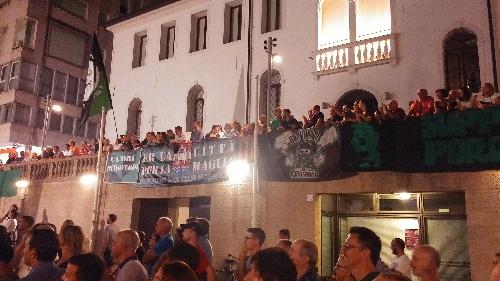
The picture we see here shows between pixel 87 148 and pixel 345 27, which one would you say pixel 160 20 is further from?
pixel 345 27

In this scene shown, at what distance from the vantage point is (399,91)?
14.8 m

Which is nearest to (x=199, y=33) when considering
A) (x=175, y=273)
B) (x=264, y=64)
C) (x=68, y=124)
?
(x=264, y=64)

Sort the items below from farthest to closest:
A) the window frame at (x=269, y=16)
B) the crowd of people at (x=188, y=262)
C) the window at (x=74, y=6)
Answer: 1. the window at (x=74, y=6)
2. the window frame at (x=269, y=16)
3. the crowd of people at (x=188, y=262)

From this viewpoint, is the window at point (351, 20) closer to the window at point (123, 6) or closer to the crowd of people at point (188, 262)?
the crowd of people at point (188, 262)

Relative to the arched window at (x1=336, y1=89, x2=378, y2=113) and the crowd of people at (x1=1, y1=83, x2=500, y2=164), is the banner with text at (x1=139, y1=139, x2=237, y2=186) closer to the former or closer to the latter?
the crowd of people at (x1=1, y1=83, x2=500, y2=164)

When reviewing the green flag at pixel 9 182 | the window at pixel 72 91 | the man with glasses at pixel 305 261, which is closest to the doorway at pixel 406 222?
the man with glasses at pixel 305 261

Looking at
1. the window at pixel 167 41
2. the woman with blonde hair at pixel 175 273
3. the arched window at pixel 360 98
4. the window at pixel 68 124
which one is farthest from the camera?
the window at pixel 68 124

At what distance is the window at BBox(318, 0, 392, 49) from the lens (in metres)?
15.8

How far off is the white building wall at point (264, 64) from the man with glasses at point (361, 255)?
1113cm

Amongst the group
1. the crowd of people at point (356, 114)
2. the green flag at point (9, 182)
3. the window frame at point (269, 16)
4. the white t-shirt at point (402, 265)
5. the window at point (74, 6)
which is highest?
the window at point (74, 6)

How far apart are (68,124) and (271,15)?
2253cm

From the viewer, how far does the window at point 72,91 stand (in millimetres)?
35031

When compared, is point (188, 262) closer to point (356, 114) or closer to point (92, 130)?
point (356, 114)

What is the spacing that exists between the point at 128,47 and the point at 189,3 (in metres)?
4.85
